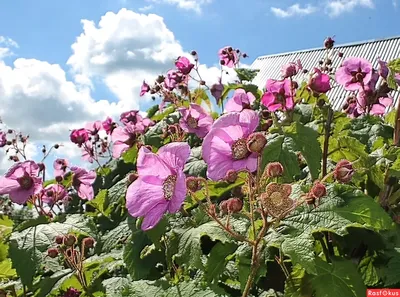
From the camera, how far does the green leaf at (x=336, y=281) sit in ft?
4.48

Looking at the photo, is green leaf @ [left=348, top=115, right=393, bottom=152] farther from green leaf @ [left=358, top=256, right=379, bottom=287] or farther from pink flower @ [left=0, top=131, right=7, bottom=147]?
pink flower @ [left=0, top=131, right=7, bottom=147]

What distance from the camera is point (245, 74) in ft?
9.98

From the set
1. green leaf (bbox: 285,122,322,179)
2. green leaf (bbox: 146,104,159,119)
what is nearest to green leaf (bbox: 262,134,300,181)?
green leaf (bbox: 285,122,322,179)

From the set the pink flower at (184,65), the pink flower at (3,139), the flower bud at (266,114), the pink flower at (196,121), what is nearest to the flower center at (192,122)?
the pink flower at (196,121)

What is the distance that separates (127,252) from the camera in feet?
5.65

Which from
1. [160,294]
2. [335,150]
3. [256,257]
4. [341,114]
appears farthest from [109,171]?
[256,257]

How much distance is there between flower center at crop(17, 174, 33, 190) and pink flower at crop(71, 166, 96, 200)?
0.25m

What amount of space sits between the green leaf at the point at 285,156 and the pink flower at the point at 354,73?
746 mm

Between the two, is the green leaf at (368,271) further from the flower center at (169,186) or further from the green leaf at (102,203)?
the green leaf at (102,203)

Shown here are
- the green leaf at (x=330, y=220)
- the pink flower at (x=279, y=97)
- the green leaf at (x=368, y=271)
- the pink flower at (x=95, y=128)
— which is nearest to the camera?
the green leaf at (x=330, y=220)

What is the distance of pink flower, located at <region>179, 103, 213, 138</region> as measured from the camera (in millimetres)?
2109

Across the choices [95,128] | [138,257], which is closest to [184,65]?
[95,128]

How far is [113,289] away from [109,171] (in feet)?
3.44

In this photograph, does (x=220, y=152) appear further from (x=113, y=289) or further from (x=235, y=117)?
(x=113, y=289)
